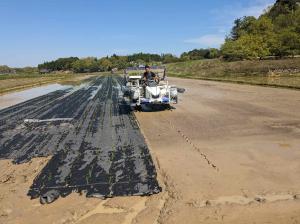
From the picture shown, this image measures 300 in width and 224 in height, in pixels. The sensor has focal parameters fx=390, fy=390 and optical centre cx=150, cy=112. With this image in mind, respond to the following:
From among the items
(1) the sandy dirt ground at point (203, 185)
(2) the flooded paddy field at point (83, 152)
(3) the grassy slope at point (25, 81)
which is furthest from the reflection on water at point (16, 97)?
(1) the sandy dirt ground at point (203, 185)

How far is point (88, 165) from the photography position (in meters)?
8.58

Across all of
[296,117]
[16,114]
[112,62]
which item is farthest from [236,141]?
[112,62]

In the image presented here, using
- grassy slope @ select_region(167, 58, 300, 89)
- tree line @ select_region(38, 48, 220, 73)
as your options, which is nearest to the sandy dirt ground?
grassy slope @ select_region(167, 58, 300, 89)

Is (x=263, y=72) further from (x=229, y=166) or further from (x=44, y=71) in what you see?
(x=44, y=71)

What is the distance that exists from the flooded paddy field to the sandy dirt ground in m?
0.28

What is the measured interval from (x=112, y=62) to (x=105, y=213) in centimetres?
14932

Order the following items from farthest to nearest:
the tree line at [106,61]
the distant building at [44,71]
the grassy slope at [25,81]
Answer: the distant building at [44,71] → the tree line at [106,61] → the grassy slope at [25,81]

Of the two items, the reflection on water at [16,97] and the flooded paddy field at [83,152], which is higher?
the flooded paddy field at [83,152]

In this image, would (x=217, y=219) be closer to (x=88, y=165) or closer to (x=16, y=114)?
(x=88, y=165)

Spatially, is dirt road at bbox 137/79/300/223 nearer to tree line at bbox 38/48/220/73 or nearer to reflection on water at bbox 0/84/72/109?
reflection on water at bbox 0/84/72/109

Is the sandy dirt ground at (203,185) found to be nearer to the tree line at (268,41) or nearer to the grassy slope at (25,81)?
the grassy slope at (25,81)

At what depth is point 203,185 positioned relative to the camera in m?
6.88

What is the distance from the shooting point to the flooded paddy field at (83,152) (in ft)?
23.2

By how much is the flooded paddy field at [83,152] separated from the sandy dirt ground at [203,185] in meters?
0.28
